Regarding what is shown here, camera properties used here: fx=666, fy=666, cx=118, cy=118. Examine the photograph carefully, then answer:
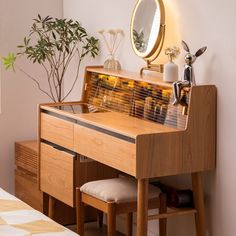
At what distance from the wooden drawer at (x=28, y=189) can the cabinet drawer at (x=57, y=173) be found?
7.1 inches

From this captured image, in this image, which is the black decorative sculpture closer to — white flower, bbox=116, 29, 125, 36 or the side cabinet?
the side cabinet

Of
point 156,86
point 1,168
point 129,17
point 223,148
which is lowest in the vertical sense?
point 1,168

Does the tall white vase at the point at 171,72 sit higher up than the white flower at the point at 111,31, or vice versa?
the white flower at the point at 111,31

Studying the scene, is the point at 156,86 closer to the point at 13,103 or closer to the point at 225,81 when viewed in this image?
the point at 225,81

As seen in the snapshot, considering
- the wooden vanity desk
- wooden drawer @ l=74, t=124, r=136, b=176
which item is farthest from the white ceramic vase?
wooden drawer @ l=74, t=124, r=136, b=176

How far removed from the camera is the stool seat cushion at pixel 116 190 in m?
3.62

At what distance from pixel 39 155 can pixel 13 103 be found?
729 millimetres

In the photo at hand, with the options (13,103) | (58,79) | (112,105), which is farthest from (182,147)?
(13,103)

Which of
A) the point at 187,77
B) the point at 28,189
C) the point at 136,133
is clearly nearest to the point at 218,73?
the point at 187,77

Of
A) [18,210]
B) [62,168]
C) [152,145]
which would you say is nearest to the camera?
[18,210]

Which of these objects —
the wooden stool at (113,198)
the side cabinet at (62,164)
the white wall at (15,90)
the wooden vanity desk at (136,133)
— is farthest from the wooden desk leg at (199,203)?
the white wall at (15,90)

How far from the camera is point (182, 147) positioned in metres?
3.51

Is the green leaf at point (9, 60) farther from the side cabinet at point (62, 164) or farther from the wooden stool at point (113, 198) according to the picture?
the wooden stool at point (113, 198)

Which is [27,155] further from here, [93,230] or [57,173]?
[93,230]
